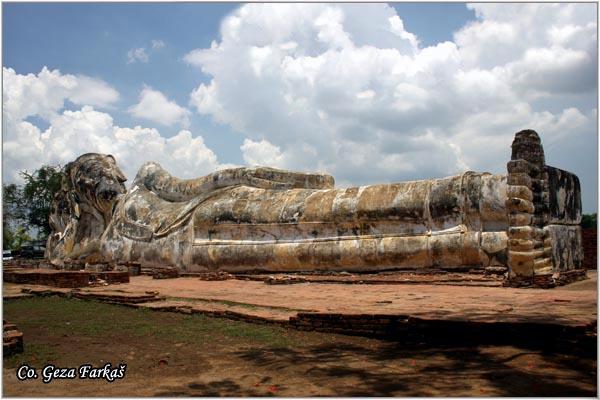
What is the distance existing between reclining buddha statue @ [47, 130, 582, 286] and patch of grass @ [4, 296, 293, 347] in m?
5.43

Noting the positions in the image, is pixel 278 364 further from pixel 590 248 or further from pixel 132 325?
pixel 590 248

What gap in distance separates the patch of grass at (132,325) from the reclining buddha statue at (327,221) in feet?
17.8

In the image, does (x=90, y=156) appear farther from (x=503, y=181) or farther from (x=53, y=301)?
(x=503, y=181)

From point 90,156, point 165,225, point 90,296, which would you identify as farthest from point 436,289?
point 90,156

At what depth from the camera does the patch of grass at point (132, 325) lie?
6.06m

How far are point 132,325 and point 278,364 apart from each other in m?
2.66

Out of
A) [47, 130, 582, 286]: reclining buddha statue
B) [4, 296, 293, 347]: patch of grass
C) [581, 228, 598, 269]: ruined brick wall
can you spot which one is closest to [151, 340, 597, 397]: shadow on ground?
[4, 296, 293, 347]: patch of grass

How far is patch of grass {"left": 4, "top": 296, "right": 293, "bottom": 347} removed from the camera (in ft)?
19.9

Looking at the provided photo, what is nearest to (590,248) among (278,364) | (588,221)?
(278,364)

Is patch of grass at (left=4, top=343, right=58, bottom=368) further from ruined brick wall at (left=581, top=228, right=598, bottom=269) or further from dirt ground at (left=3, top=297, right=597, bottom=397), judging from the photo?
ruined brick wall at (left=581, top=228, right=598, bottom=269)

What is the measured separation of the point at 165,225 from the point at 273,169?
342 centimetres

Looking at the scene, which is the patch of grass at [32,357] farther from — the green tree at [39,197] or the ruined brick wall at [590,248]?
the green tree at [39,197]

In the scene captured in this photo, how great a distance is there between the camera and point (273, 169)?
16312mm

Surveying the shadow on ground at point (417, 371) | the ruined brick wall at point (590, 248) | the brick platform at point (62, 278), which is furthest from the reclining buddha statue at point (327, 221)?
the shadow on ground at point (417, 371)
